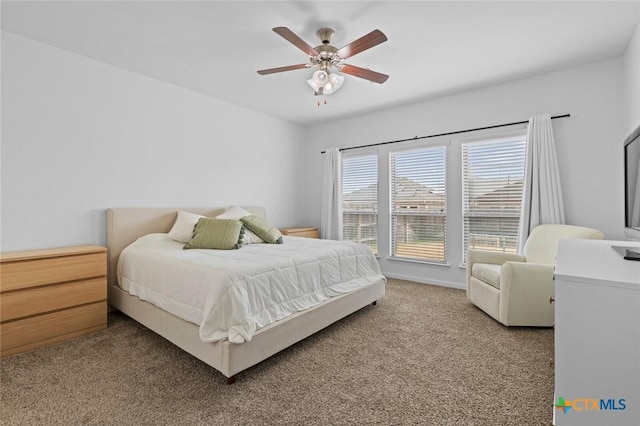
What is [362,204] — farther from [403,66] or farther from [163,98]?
[163,98]

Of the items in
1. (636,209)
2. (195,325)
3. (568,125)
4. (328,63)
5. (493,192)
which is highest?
(328,63)

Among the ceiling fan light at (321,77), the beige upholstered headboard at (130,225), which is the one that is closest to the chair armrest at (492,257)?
the ceiling fan light at (321,77)

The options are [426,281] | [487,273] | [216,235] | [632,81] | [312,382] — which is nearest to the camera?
[312,382]

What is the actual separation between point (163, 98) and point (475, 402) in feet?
13.8

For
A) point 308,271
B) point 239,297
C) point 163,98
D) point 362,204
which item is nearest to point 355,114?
point 362,204

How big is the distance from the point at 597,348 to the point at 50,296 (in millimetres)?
3442

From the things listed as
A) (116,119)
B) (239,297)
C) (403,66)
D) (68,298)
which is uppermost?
(403,66)

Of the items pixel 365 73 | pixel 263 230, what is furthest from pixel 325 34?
pixel 263 230

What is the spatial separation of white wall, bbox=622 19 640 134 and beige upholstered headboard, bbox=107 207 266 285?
466cm

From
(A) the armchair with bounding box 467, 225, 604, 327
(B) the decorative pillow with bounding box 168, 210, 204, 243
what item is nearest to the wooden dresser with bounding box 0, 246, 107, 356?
(B) the decorative pillow with bounding box 168, 210, 204, 243

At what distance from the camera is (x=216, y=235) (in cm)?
305

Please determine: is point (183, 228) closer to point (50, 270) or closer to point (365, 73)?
point (50, 270)

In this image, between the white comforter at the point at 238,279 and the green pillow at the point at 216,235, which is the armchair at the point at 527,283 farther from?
the green pillow at the point at 216,235

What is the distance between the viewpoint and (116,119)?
3.19 metres
